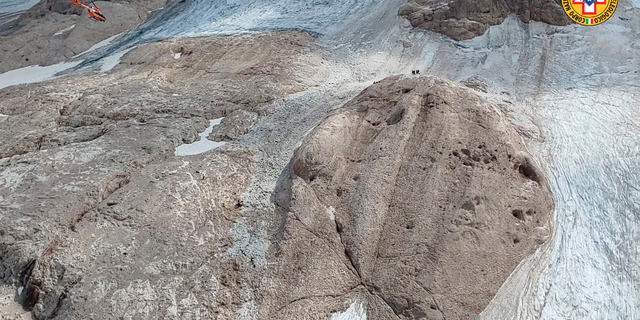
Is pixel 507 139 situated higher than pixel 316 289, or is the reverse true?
pixel 507 139

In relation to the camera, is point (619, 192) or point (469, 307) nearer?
point (469, 307)

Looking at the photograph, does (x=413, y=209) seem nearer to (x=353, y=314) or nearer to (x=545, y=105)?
(x=353, y=314)

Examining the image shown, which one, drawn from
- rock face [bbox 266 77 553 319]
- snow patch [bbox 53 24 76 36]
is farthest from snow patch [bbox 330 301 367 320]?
snow patch [bbox 53 24 76 36]

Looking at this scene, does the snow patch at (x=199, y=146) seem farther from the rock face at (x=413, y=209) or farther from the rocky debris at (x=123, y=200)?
the rock face at (x=413, y=209)

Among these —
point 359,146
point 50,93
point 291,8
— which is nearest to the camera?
point 359,146

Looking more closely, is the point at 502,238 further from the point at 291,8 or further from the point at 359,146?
the point at 291,8

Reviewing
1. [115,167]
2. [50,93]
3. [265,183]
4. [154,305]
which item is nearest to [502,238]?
[265,183]

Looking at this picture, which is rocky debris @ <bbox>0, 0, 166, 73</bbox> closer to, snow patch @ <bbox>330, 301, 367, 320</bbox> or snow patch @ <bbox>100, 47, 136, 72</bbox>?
snow patch @ <bbox>100, 47, 136, 72</bbox>
